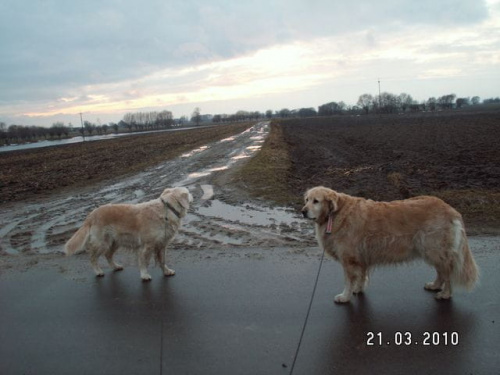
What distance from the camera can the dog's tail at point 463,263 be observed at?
213 inches

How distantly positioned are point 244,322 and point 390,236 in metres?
2.53

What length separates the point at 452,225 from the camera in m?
5.40

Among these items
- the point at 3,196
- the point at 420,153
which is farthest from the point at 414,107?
the point at 3,196

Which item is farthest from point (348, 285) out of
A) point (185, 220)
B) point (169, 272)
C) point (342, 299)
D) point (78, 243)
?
point (185, 220)

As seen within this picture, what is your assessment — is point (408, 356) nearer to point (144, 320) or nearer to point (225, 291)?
point (225, 291)

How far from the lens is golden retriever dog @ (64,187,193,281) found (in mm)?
7141

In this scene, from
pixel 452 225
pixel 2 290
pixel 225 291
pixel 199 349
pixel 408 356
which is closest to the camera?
pixel 408 356

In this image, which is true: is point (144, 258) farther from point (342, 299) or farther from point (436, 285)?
point (436, 285)

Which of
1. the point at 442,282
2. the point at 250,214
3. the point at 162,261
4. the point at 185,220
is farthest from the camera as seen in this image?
the point at 250,214

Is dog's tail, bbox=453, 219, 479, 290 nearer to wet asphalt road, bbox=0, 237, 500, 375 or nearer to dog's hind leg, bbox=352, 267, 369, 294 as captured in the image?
wet asphalt road, bbox=0, 237, 500, 375

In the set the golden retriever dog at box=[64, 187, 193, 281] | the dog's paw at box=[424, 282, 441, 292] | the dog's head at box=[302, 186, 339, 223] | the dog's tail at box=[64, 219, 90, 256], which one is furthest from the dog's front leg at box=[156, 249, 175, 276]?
the dog's paw at box=[424, 282, 441, 292]

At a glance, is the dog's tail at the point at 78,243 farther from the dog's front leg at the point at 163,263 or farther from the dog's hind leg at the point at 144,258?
the dog's front leg at the point at 163,263

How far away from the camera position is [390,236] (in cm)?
562

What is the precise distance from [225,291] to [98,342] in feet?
6.88
